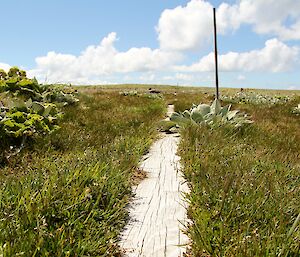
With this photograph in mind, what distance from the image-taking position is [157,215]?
379cm

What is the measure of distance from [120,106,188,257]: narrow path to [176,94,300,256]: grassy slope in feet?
0.53

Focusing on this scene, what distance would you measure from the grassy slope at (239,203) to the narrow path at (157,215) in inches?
6.4

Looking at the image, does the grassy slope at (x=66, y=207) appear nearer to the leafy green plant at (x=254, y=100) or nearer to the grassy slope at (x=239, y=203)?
the grassy slope at (x=239, y=203)

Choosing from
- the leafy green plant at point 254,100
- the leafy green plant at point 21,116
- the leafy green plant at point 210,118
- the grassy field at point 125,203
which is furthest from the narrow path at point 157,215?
the leafy green plant at point 254,100

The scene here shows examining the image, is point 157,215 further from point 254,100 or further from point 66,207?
point 254,100

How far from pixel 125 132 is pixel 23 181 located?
4273 mm

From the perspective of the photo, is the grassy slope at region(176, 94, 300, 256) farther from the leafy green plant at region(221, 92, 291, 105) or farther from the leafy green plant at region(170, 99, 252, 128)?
the leafy green plant at region(221, 92, 291, 105)

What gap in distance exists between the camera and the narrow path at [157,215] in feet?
10.3

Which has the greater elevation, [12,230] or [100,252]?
[12,230]

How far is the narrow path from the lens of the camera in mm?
3141

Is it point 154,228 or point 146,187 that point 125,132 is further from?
point 154,228

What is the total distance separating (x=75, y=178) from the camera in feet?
12.2

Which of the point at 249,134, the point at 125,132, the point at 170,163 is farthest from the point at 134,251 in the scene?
the point at 249,134

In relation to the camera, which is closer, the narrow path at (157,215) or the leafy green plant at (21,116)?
the narrow path at (157,215)
